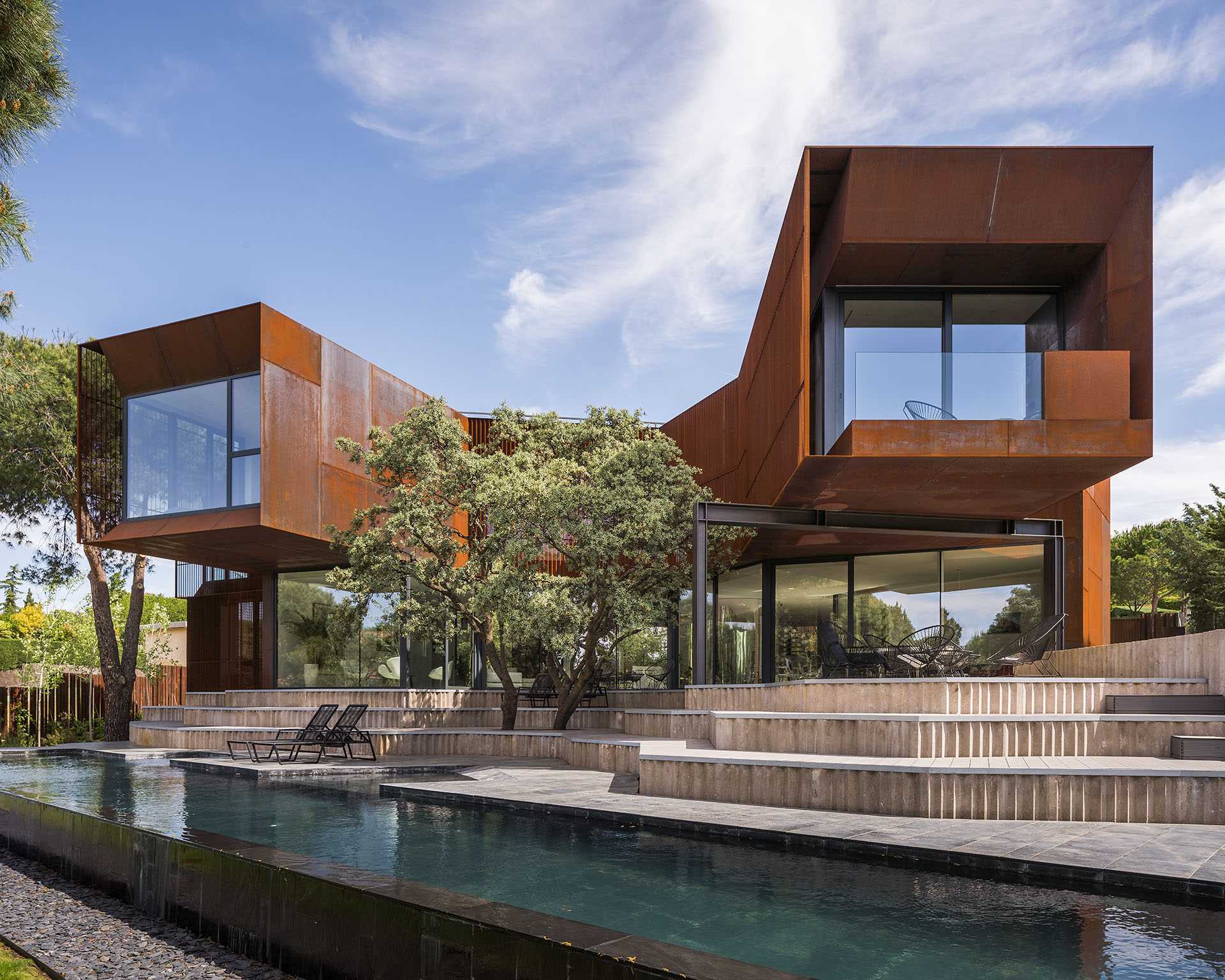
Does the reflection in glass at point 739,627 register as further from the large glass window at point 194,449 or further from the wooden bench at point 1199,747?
the wooden bench at point 1199,747

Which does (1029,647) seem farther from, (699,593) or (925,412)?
(699,593)

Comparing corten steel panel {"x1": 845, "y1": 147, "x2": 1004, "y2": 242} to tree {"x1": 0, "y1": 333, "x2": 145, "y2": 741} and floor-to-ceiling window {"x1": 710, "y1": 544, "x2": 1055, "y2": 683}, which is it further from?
Result: tree {"x1": 0, "y1": 333, "x2": 145, "y2": 741}

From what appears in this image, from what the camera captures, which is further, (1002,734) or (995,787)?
(1002,734)

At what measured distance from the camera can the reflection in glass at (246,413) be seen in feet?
52.5

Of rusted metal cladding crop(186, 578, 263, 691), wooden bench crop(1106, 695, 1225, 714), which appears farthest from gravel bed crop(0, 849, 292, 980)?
rusted metal cladding crop(186, 578, 263, 691)

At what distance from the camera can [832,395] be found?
13375mm

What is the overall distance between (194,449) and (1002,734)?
13590 millimetres

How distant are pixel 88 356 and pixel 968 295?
50.5ft

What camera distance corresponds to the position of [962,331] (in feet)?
45.6

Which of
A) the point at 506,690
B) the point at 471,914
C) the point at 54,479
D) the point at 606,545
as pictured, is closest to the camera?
the point at 471,914

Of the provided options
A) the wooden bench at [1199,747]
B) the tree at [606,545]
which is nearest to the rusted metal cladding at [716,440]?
the tree at [606,545]

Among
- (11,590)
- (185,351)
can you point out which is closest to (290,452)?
(185,351)

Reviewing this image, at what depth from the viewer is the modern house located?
37.8ft

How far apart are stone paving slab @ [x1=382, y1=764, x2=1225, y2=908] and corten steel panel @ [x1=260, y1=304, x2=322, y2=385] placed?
362 inches
